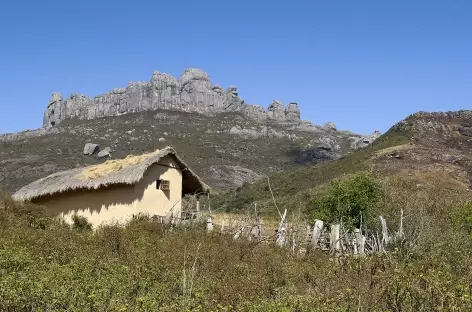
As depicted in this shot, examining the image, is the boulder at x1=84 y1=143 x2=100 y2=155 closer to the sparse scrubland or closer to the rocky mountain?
the rocky mountain

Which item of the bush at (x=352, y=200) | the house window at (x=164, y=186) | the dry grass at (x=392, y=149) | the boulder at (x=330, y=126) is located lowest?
the bush at (x=352, y=200)

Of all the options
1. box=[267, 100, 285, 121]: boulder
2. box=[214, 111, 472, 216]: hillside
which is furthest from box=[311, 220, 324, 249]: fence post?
box=[267, 100, 285, 121]: boulder

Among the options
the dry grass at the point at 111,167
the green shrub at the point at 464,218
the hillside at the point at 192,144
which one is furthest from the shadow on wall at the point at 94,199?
the hillside at the point at 192,144

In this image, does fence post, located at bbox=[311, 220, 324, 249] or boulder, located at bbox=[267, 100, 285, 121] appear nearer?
fence post, located at bbox=[311, 220, 324, 249]

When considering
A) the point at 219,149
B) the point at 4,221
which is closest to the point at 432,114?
the point at 219,149

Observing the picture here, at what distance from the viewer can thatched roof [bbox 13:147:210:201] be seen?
55.9ft

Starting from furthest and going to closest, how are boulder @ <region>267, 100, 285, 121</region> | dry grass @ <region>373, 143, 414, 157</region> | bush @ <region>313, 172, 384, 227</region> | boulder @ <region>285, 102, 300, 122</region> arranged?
1. boulder @ <region>285, 102, 300, 122</region>
2. boulder @ <region>267, 100, 285, 121</region>
3. dry grass @ <region>373, 143, 414, 157</region>
4. bush @ <region>313, 172, 384, 227</region>

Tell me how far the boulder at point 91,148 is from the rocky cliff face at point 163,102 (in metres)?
34.7

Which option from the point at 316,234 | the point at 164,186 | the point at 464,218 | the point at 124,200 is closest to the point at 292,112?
the point at 164,186

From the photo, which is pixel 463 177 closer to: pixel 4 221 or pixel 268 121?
pixel 4 221

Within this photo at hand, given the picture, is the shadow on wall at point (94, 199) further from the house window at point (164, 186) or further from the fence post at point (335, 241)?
the fence post at point (335, 241)

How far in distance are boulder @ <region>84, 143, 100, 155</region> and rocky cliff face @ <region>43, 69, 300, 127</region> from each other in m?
34.7

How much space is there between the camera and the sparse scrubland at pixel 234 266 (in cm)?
635

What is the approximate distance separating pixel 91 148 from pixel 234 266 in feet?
192
